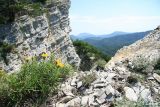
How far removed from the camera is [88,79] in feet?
34.1

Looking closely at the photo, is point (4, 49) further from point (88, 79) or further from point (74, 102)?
point (74, 102)

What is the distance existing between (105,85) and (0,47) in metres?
32.4

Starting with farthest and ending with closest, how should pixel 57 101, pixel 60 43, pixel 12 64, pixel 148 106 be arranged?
pixel 60 43, pixel 12 64, pixel 57 101, pixel 148 106

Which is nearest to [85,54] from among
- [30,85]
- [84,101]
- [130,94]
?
[130,94]

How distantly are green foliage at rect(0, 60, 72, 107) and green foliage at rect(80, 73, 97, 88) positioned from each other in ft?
2.77

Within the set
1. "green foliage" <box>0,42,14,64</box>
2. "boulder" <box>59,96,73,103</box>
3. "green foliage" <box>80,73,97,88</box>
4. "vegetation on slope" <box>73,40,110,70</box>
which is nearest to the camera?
"boulder" <box>59,96,73,103</box>

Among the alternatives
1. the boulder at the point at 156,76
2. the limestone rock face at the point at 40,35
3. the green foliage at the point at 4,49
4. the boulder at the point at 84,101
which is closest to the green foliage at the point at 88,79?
the boulder at the point at 84,101

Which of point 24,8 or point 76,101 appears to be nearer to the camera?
point 76,101

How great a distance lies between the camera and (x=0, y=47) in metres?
41.2

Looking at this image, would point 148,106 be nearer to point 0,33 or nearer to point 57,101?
point 57,101

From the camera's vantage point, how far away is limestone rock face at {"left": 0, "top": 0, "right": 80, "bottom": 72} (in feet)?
139

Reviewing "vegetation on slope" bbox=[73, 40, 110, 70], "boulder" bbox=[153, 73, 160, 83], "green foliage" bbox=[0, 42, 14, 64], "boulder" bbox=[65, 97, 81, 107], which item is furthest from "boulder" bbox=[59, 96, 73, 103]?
"vegetation on slope" bbox=[73, 40, 110, 70]

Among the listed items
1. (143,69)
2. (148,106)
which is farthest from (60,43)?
(148,106)

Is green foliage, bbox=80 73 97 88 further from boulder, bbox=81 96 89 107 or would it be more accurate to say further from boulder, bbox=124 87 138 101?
boulder, bbox=124 87 138 101
